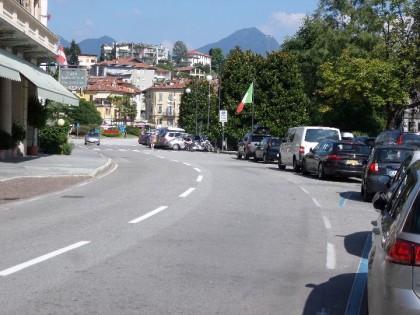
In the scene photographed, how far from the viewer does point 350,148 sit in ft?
84.9

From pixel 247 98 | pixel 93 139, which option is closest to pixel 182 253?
pixel 247 98

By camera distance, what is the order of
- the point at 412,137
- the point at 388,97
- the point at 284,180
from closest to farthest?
1. the point at 284,180
2. the point at 412,137
3. the point at 388,97

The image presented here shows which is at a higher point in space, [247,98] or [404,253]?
[247,98]

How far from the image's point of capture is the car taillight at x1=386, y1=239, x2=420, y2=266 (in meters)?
4.90

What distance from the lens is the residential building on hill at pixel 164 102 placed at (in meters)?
157

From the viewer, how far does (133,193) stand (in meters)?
19.7

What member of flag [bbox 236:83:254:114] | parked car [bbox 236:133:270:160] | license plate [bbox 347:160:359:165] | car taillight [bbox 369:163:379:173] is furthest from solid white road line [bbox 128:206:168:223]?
flag [bbox 236:83:254:114]

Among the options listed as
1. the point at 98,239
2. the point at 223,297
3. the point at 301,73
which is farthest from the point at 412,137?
the point at 301,73

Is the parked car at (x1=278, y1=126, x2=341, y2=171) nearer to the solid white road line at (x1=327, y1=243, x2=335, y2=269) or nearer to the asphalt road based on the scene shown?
the asphalt road

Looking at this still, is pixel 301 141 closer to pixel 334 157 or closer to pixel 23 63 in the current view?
pixel 334 157

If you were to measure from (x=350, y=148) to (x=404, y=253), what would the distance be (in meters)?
21.2

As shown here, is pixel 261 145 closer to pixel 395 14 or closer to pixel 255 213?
pixel 395 14

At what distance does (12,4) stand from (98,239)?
18540mm

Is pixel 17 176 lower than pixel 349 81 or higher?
lower
